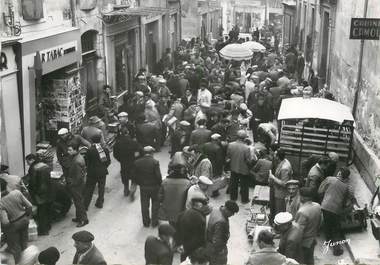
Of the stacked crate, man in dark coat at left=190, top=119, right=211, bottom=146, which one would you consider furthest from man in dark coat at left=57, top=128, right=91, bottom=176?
the stacked crate

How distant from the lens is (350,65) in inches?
603

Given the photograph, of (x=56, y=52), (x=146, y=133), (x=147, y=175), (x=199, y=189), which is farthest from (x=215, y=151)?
(x=56, y=52)

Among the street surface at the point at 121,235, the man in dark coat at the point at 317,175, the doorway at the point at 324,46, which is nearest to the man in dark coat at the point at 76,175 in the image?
the street surface at the point at 121,235

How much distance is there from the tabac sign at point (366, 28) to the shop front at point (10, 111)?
730cm

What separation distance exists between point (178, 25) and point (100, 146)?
23077 millimetres

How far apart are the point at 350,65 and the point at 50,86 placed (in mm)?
8247

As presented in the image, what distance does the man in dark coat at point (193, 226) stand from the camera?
292 inches

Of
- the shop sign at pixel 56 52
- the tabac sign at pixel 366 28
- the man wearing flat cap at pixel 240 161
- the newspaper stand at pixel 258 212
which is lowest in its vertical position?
the newspaper stand at pixel 258 212

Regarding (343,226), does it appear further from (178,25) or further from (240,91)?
(178,25)

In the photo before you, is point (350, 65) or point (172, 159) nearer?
point (172, 159)

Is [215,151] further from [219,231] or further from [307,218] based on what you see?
[219,231]

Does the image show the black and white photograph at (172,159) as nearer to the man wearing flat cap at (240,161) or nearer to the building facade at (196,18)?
the man wearing flat cap at (240,161)

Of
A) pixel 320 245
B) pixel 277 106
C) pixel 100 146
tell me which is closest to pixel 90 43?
pixel 277 106

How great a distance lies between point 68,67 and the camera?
1444cm
